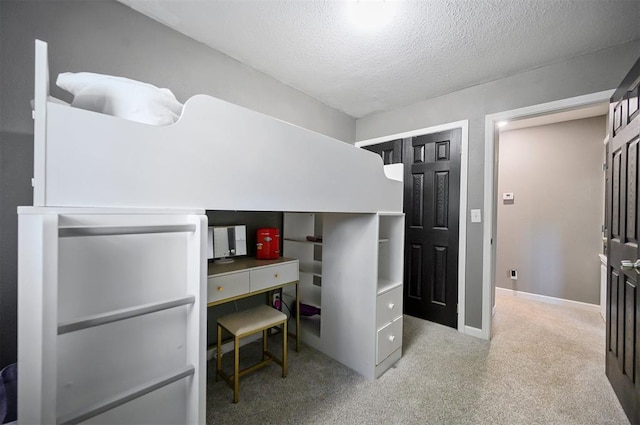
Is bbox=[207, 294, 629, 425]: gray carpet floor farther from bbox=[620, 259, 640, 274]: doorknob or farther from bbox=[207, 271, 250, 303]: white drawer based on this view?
bbox=[620, 259, 640, 274]: doorknob

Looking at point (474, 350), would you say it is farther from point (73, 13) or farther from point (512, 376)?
point (73, 13)

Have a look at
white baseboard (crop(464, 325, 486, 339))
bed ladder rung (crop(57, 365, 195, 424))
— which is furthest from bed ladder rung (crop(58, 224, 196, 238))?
white baseboard (crop(464, 325, 486, 339))

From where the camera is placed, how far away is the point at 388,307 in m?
1.96

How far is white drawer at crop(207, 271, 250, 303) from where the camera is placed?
5.43 feet

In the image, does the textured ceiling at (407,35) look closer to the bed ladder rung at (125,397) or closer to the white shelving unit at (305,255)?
the white shelving unit at (305,255)

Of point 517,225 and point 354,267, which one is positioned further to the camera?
point 517,225

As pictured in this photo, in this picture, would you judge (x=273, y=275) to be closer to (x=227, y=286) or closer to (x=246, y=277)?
(x=246, y=277)

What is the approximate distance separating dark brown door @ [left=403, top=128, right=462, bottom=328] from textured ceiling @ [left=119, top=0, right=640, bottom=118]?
655mm

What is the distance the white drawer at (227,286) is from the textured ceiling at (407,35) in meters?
1.72

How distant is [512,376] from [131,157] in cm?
260

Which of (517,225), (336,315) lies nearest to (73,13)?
(336,315)

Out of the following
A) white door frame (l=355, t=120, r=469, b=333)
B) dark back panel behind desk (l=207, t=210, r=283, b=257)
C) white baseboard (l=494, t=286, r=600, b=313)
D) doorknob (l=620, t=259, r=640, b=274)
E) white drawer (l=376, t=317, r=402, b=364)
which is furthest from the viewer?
white baseboard (l=494, t=286, r=600, b=313)

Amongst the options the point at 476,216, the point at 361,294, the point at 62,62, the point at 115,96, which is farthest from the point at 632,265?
the point at 62,62

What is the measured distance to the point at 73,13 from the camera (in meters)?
1.46
